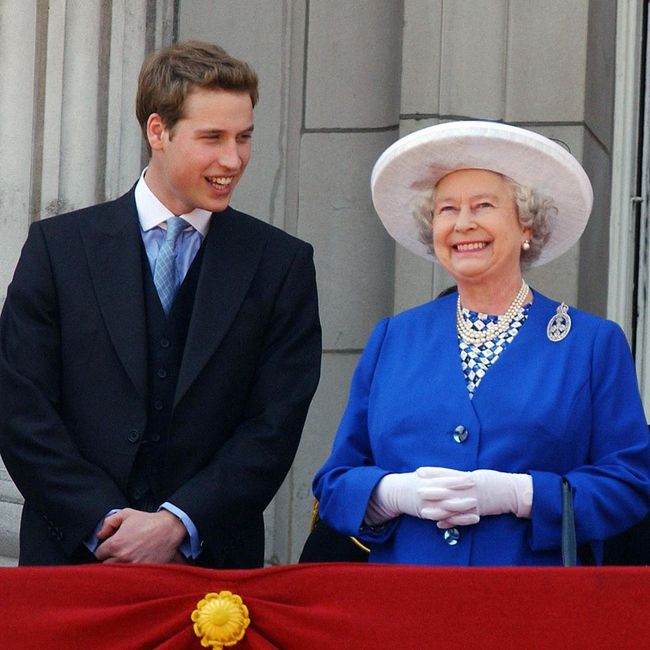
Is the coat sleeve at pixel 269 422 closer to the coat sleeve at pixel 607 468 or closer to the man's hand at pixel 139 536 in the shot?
the man's hand at pixel 139 536

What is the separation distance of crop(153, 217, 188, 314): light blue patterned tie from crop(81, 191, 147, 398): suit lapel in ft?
0.20

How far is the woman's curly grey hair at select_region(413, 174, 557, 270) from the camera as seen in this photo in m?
3.84

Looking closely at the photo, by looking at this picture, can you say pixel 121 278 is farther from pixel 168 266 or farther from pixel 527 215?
pixel 527 215

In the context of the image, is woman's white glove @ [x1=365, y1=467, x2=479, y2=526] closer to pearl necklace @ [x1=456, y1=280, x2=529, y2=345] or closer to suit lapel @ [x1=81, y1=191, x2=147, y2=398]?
pearl necklace @ [x1=456, y1=280, x2=529, y2=345]

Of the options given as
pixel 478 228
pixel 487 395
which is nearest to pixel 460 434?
pixel 487 395

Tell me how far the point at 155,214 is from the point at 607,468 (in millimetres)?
1292

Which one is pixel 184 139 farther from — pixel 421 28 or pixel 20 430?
pixel 421 28

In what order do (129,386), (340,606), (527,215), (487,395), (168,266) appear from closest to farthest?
1. (340,606)
2. (487,395)
3. (527,215)
4. (129,386)
5. (168,266)

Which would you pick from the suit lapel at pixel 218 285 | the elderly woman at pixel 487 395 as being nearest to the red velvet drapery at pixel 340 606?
the elderly woman at pixel 487 395

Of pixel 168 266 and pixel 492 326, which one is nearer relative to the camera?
pixel 492 326

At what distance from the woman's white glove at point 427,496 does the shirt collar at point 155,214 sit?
871mm

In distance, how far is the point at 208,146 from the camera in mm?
4047

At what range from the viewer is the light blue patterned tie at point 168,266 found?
4078 mm

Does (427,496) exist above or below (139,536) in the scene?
above
